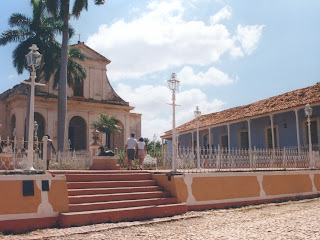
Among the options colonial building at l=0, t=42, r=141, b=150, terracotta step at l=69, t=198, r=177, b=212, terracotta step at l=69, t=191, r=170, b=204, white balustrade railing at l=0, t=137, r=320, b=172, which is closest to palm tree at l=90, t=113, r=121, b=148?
colonial building at l=0, t=42, r=141, b=150

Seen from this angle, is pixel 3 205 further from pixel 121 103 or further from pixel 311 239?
pixel 121 103

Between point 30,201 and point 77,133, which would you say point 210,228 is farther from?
point 77,133

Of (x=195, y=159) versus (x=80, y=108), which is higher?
(x=80, y=108)

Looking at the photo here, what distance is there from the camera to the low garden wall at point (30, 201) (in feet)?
20.1

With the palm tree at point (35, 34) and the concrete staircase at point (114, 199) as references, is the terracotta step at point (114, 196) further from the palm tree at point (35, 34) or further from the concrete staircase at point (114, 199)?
the palm tree at point (35, 34)

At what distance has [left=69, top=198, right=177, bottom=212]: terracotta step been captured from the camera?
22.5ft

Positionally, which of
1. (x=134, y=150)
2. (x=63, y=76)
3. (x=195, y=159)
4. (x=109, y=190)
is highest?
(x=63, y=76)

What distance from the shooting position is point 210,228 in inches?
250

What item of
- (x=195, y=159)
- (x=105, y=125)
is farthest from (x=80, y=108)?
→ (x=195, y=159)

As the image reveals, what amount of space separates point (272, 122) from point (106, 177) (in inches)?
423

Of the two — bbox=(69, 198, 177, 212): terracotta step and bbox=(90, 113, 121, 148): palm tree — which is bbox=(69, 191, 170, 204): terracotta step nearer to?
bbox=(69, 198, 177, 212): terracotta step

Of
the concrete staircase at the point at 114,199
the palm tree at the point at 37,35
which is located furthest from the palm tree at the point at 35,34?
the concrete staircase at the point at 114,199

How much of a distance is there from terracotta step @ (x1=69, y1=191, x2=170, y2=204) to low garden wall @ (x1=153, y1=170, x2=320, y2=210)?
0.41 metres

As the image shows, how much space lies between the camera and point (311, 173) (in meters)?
11.5
